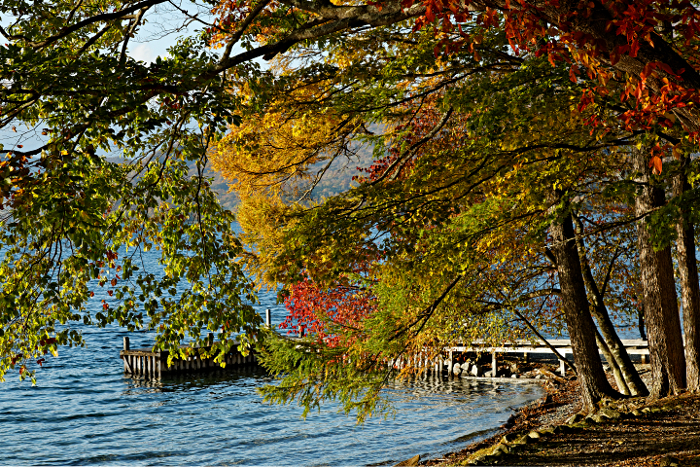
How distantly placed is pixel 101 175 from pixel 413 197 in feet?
12.6

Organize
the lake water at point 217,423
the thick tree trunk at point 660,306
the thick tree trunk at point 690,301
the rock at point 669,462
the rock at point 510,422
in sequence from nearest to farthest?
the rock at point 669,462 → the thick tree trunk at point 690,301 → the thick tree trunk at point 660,306 → the lake water at point 217,423 → the rock at point 510,422

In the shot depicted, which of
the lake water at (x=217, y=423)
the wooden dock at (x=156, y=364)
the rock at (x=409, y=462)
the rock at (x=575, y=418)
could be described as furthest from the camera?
the wooden dock at (x=156, y=364)

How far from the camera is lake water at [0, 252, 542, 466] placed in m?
15.2

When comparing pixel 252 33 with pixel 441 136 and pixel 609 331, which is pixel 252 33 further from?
pixel 609 331

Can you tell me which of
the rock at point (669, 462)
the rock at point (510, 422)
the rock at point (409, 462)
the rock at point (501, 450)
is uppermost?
the rock at point (669, 462)

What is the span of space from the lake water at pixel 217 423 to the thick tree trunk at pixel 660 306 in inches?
215

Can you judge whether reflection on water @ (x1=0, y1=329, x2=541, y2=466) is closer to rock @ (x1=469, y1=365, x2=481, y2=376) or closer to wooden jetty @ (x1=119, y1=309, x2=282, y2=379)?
wooden jetty @ (x1=119, y1=309, x2=282, y2=379)

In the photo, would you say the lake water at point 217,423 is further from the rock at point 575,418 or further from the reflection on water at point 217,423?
the rock at point 575,418

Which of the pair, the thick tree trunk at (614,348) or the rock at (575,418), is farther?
the thick tree trunk at (614,348)

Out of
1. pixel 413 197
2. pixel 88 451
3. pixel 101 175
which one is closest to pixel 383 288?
pixel 413 197

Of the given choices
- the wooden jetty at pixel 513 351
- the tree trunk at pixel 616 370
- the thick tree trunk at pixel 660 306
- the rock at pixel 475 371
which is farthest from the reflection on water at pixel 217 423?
the thick tree trunk at pixel 660 306

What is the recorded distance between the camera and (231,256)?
19.6 ft

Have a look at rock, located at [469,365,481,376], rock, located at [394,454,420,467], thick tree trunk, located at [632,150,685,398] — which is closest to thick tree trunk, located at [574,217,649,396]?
thick tree trunk, located at [632,150,685,398]

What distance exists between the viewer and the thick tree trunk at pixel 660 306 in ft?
34.4
